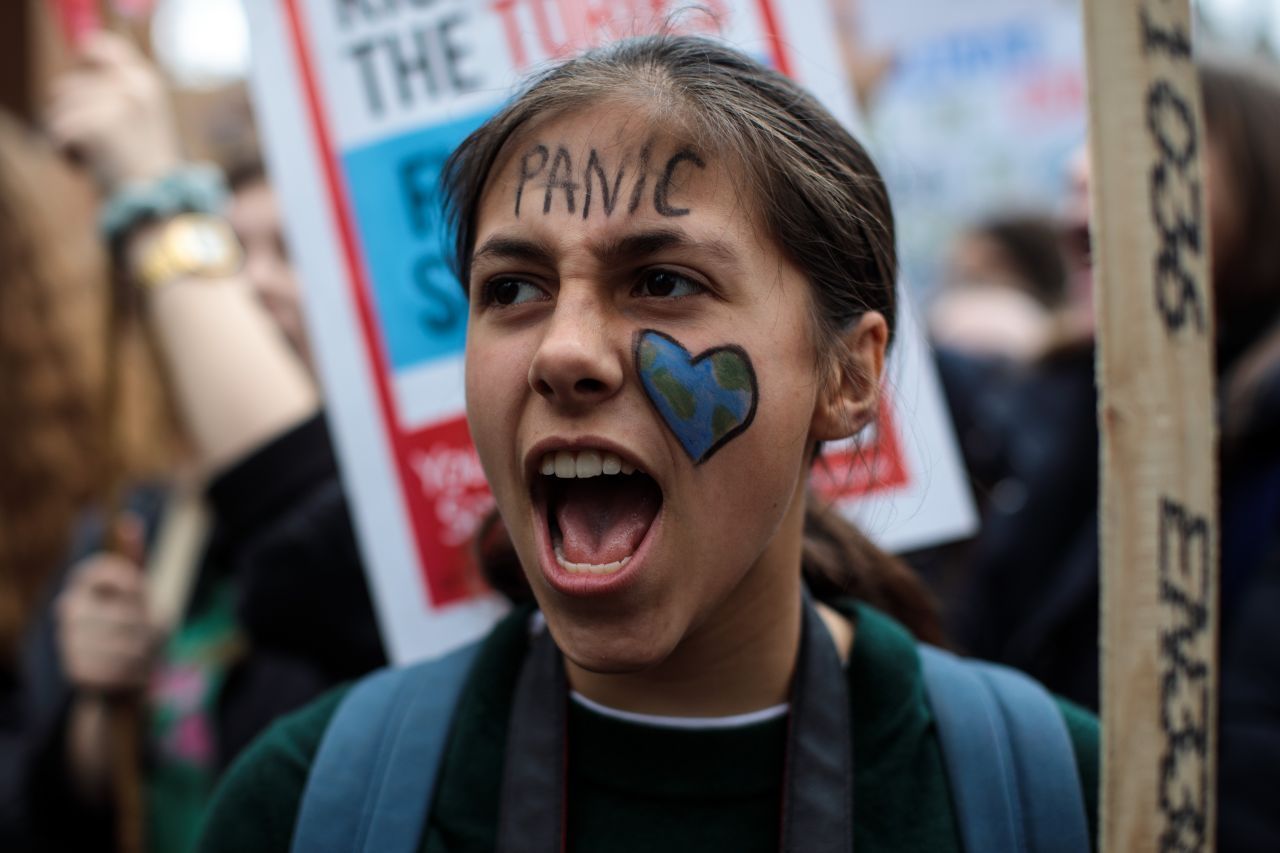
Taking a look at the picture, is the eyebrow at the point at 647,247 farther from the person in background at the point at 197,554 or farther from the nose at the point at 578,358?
the person in background at the point at 197,554

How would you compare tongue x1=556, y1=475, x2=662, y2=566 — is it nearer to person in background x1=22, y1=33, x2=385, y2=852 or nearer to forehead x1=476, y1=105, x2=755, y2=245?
forehead x1=476, y1=105, x2=755, y2=245

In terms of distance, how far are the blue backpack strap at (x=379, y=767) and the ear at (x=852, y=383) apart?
57 cm

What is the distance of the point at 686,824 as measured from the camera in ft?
4.82

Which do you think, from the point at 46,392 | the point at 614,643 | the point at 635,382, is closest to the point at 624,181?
the point at 635,382

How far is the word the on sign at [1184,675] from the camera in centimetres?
118

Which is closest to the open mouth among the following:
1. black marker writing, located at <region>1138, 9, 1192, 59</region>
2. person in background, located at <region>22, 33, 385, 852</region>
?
black marker writing, located at <region>1138, 9, 1192, 59</region>

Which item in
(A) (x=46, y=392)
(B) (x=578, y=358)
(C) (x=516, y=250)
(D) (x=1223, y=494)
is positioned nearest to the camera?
(B) (x=578, y=358)

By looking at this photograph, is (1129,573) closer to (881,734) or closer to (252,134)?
(881,734)

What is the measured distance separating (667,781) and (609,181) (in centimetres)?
71

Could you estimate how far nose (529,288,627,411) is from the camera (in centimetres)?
133

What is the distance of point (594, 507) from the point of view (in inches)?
57.6

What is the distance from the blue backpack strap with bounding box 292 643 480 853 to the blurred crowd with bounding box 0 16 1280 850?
0.63 meters

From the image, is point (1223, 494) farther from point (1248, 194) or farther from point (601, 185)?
point (601, 185)

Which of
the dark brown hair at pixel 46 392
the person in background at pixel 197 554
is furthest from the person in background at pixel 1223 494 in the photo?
the dark brown hair at pixel 46 392
